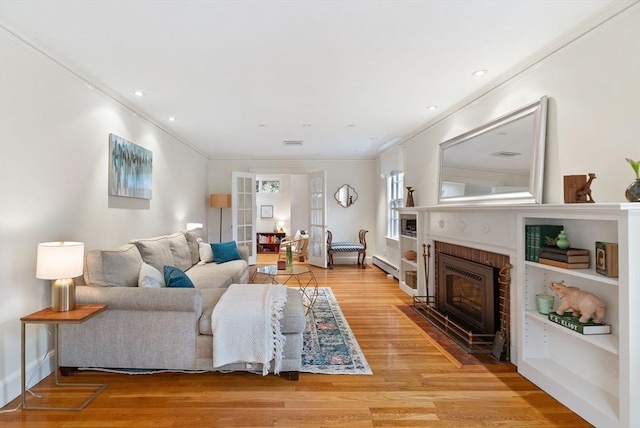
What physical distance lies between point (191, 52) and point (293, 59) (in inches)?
31.0

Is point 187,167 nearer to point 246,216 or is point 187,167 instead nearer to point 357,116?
point 246,216

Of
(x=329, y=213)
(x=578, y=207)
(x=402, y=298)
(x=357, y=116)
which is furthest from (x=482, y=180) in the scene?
(x=329, y=213)

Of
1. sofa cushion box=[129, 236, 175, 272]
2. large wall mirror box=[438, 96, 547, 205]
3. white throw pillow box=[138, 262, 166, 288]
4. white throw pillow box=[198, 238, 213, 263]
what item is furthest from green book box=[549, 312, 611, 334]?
white throw pillow box=[198, 238, 213, 263]

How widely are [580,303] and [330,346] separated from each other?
1888 millimetres

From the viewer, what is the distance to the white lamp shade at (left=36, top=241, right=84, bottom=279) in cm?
209

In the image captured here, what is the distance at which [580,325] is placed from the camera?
6.58 feet

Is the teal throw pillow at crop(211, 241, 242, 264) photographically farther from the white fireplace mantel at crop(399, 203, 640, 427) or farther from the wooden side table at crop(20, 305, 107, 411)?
the white fireplace mantel at crop(399, 203, 640, 427)

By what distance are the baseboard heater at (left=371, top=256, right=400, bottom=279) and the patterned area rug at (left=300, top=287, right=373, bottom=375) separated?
83.1 inches

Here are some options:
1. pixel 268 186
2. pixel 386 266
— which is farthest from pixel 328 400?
pixel 268 186

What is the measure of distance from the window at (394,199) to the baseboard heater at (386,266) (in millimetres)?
546

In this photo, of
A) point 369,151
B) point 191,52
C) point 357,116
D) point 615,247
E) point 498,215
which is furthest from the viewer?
point 369,151

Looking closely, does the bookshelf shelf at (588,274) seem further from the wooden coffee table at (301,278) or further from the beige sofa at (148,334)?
the wooden coffee table at (301,278)

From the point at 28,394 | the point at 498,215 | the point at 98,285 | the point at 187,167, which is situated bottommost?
the point at 28,394

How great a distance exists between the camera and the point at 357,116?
4.25 metres
